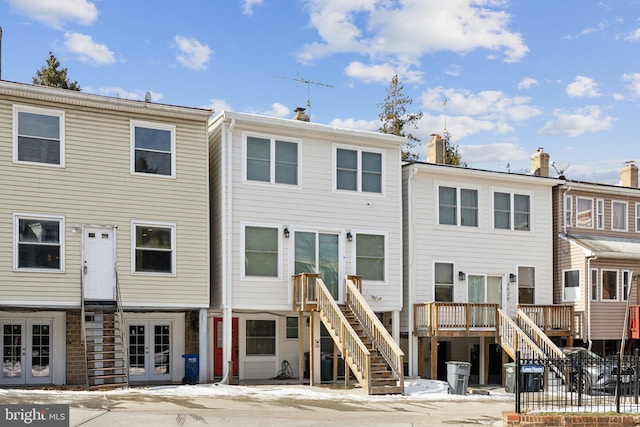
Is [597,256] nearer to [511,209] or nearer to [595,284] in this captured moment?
[595,284]

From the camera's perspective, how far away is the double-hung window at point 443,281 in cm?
2758

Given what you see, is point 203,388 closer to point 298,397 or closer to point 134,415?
point 298,397

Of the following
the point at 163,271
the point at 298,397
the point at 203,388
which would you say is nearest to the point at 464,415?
the point at 298,397

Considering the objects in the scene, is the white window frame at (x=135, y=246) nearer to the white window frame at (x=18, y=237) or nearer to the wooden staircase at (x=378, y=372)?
the white window frame at (x=18, y=237)

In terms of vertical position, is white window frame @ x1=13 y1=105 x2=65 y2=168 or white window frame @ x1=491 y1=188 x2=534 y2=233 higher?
white window frame @ x1=13 y1=105 x2=65 y2=168

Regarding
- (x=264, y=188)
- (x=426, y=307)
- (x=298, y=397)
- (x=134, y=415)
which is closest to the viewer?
(x=134, y=415)

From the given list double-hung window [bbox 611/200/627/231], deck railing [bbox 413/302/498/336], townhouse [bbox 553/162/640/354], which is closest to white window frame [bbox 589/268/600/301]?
townhouse [bbox 553/162/640/354]

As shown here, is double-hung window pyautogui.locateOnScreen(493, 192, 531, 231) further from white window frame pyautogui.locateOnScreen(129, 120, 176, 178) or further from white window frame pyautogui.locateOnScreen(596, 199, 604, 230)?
white window frame pyautogui.locateOnScreen(129, 120, 176, 178)

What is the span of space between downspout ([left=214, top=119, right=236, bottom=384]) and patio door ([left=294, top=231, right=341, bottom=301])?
7.61ft

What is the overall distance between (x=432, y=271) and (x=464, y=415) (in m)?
Answer: 10.1

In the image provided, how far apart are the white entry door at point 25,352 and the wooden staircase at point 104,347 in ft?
5.20

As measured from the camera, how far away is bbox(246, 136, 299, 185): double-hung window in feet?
78.3

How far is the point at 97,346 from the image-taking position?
869 inches

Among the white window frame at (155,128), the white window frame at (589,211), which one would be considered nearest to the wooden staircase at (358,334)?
the white window frame at (155,128)
